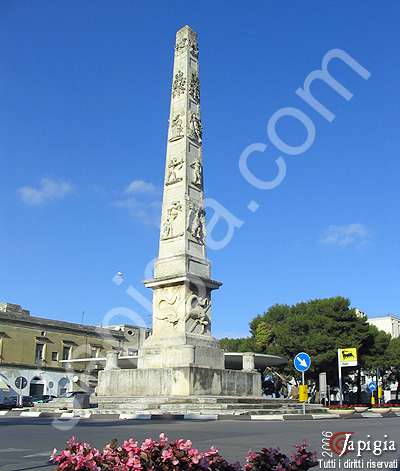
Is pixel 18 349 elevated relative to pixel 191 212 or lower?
lower

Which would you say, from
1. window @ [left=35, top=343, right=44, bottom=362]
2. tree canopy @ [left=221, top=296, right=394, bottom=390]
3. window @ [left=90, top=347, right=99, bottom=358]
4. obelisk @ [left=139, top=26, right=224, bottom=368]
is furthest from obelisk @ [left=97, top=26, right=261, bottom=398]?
window @ [left=90, top=347, right=99, bottom=358]

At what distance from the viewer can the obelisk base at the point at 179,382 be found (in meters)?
19.3

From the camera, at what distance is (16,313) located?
50469 millimetres

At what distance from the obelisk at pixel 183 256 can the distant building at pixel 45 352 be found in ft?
86.3

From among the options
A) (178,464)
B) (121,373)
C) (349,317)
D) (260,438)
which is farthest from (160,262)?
(349,317)

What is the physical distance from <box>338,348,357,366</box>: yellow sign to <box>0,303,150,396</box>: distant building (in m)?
18.6

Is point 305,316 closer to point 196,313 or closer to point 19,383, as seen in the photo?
point 19,383

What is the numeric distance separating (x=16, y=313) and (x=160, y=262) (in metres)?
32.0

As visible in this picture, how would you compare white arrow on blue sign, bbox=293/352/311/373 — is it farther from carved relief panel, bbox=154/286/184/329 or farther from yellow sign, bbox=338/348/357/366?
yellow sign, bbox=338/348/357/366

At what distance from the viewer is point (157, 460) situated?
418 cm

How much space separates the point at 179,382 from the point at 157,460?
15536 millimetres

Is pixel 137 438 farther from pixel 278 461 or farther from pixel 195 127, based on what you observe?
pixel 195 127

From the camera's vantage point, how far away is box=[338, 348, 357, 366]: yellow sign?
3507 cm

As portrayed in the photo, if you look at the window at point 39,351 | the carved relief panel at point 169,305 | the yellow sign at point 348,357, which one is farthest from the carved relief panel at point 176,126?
the window at point 39,351
